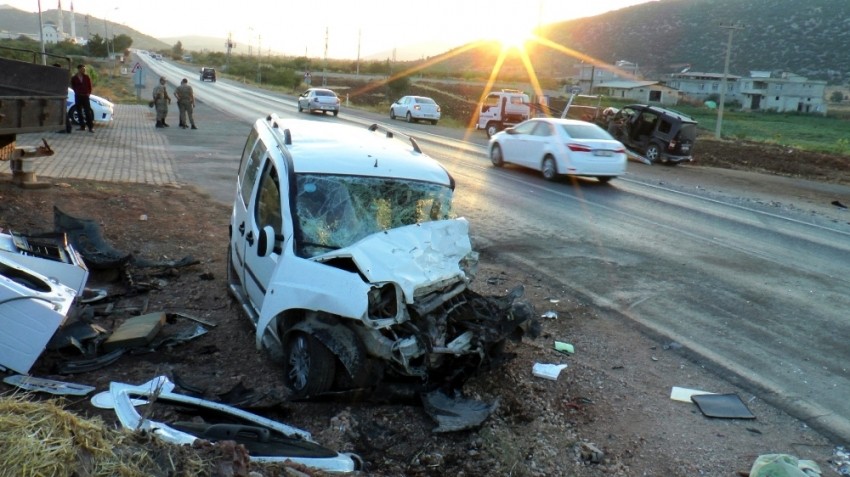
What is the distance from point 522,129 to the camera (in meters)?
19.3

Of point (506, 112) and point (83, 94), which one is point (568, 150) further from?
point (506, 112)

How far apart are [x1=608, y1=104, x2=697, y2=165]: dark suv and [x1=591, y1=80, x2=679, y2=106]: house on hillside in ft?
201

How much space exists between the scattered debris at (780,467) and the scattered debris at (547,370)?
1689mm

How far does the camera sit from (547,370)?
5941 millimetres

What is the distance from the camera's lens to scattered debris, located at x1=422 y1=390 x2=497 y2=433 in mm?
4609

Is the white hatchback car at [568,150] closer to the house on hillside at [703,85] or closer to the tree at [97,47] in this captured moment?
the house on hillside at [703,85]

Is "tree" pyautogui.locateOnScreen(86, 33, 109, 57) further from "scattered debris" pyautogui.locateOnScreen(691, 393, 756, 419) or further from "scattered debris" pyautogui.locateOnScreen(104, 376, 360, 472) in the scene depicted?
"scattered debris" pyautogui.locateOnScreen(691, 393, 756, 419)

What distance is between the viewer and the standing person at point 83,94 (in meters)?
21.2

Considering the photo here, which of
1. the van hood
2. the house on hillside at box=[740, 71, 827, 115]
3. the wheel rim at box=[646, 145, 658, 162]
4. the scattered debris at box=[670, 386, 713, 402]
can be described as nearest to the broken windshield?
the van hood

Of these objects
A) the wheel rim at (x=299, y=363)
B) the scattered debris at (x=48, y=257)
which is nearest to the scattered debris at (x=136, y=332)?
the scattered debris at (x=48, y=257)

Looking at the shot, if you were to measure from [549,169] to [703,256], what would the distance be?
7.86 metres

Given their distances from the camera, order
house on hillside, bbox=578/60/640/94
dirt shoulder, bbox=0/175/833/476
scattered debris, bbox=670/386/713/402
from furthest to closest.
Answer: house on hillside, bbox=578/60/640/94 < scattered debris, bbox=670/386/713/402 < dirt shoulder, bbox=0/175/833/476

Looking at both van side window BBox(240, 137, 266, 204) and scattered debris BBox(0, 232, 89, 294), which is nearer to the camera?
scattered debris BBox(0, 232, 89, 294)

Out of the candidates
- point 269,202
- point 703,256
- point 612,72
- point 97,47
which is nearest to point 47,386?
point 269,202
